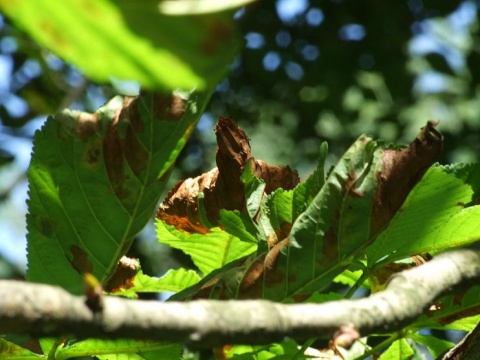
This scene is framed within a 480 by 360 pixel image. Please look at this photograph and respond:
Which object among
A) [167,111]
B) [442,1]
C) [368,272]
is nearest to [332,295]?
[368,272]

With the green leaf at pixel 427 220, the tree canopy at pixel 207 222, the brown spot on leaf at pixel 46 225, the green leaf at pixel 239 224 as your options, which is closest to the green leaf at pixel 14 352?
the tree canopy at pixel 207 222

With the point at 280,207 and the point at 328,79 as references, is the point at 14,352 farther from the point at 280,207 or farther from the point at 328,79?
the point at 328,79

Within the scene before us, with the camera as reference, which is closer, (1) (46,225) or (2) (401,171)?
(2) (401,171)

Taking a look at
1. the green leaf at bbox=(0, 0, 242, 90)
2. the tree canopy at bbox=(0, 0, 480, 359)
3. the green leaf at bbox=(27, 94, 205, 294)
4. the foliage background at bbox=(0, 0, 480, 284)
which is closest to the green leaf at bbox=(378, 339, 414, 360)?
the tree canopy at bbox=(0, 0, 480, 359)

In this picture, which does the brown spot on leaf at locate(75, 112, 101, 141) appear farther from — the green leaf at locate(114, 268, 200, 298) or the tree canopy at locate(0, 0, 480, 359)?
the green leaf at locate(114, 268, 200, 298)

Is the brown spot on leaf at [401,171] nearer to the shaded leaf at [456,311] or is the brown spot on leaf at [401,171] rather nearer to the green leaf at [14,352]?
the shaded leaf at [456,311]

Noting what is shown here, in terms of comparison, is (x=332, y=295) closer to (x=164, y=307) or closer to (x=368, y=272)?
(x=368, y=272)

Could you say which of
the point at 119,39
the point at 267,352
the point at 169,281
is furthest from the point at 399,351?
the point at 119,39

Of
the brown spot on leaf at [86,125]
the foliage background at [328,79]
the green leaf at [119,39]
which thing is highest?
the green leaf at [119,39]
